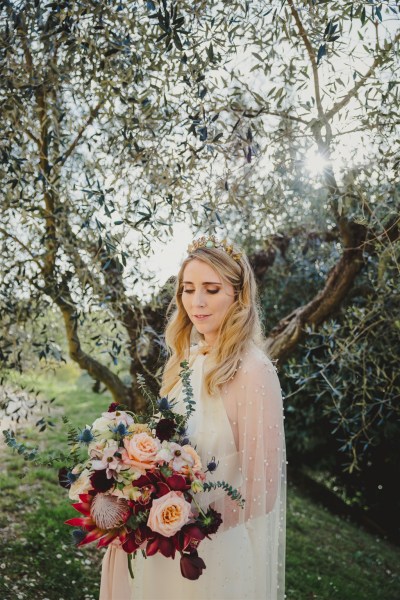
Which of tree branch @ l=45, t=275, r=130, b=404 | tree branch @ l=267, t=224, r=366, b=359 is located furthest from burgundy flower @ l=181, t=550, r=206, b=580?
tree branch @ l=267, t=224, r=366, b=359

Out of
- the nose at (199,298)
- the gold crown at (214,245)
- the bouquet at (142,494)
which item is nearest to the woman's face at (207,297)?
the nose at (199,298)

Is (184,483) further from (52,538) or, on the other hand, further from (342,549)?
(342,549)

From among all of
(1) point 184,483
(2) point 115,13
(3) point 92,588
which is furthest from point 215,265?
(3) point 92,588

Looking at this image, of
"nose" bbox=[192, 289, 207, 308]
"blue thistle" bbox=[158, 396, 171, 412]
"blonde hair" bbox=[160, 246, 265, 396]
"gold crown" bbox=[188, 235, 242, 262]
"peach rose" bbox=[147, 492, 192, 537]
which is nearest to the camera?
"peach rose" bbox=[147, 492, 192, 537]

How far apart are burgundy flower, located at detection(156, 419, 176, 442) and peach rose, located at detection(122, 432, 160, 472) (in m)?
0.07

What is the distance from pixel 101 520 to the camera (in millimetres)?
2316

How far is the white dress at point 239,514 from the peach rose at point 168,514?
413 millimetres

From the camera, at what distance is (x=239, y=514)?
8.89ft

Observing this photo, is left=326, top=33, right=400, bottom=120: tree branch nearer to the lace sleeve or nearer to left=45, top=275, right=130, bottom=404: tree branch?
the lace sleeve

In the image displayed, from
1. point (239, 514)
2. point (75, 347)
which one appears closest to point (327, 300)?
point (75, 347)

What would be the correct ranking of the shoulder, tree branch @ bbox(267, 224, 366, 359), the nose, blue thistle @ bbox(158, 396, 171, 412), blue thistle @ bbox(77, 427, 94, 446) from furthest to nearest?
tree branch @ bbox(267, 224, 366, 359) < the nose < the shoulder < blue thistle @ bbox(158, 396, 171, 412) < blue thistle @ bbox(77, 427, 94, 446)

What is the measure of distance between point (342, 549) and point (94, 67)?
7.16 m

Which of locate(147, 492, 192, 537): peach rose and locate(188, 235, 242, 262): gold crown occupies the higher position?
locate(188, 235, 242, 262): gold crown

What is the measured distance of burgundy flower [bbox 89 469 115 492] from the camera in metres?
2.33
